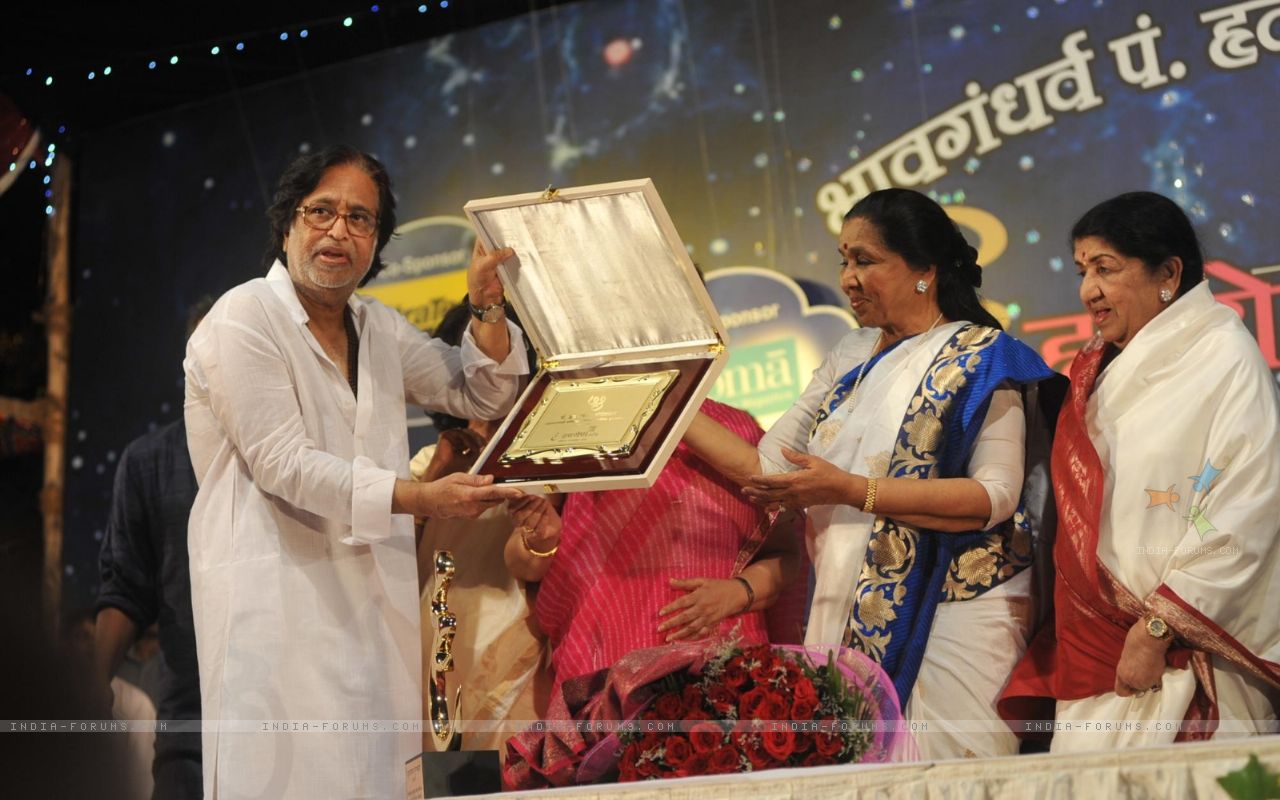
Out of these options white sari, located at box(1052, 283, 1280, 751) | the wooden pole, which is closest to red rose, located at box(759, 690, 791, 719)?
white sari, located at box(1052, 283, 1280, 751)

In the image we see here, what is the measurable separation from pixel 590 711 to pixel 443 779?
27cm

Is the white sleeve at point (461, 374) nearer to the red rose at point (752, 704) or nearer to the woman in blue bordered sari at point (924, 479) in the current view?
the woman in blue bordered sari at point (924, 479)

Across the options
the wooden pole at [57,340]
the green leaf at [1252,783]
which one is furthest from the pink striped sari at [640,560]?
the wooden pole at [57,340]

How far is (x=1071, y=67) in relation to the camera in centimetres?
381

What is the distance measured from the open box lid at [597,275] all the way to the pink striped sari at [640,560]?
0.28 metres

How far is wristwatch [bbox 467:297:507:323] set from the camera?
2.92 metres

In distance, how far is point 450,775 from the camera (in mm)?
2207

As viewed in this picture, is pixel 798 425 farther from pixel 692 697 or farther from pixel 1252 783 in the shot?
pixel 1252 783

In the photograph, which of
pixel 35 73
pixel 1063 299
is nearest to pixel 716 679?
pixel 1063 299

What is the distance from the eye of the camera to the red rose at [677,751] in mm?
2059

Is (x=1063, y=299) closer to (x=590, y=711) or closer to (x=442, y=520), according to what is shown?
(x=442, y=520)

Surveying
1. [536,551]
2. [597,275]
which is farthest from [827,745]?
[597,275]

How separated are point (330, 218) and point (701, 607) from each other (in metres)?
1.06

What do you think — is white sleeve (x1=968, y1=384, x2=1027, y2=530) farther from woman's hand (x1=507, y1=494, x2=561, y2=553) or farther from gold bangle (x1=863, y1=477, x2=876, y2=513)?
woman's hand (x1=507, y1=494, x2=561, y2=553)
